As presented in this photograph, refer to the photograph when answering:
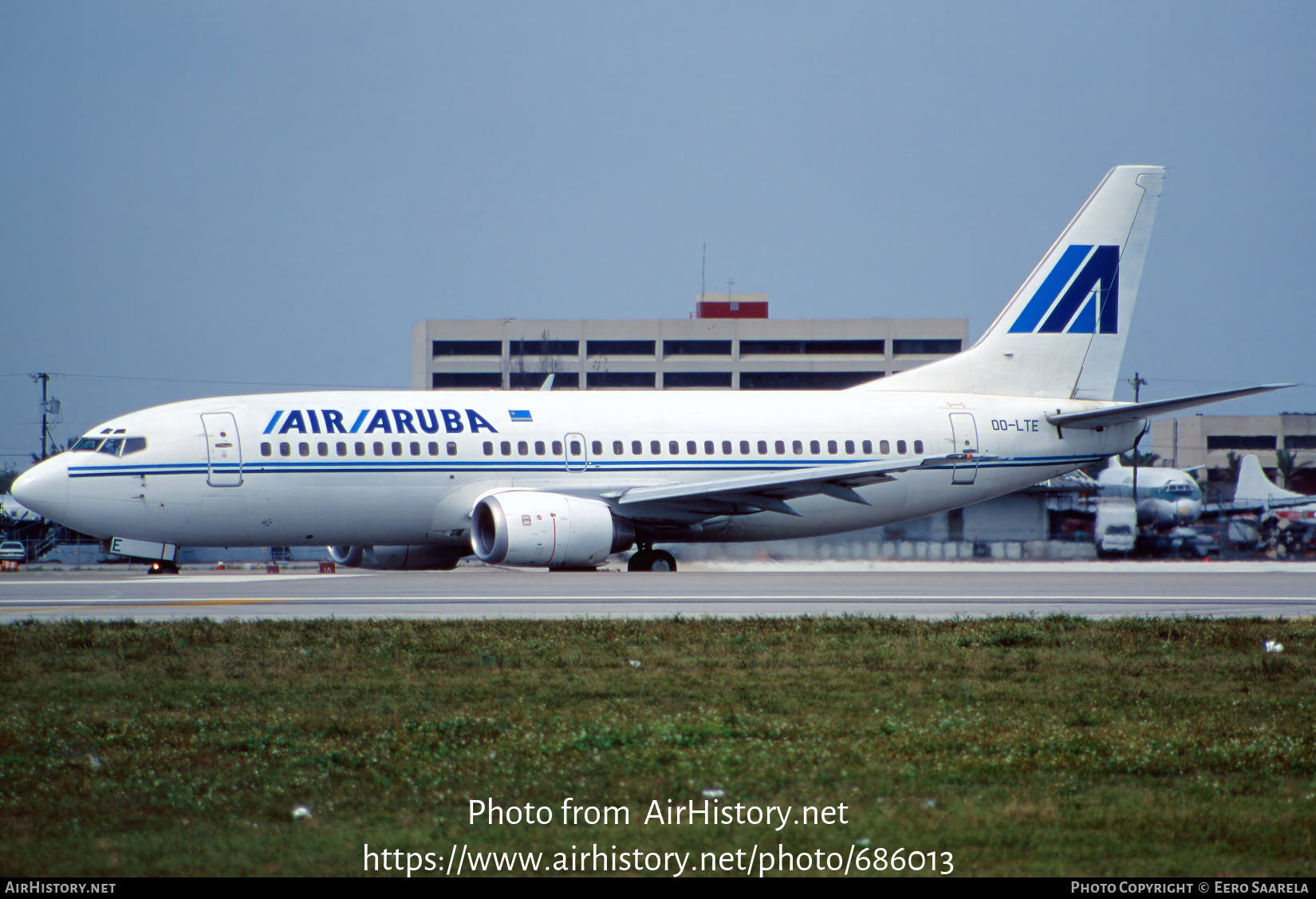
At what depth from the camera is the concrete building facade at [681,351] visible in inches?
4624

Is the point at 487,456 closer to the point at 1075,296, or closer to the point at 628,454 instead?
the point at 628,454

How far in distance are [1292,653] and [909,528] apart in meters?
19.2

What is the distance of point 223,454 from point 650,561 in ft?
28.8

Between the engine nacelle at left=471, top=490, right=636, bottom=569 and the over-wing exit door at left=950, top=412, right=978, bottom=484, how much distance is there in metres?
8.47

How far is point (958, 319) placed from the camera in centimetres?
11781

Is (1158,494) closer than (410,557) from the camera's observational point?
No

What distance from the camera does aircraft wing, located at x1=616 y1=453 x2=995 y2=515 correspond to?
2531cm

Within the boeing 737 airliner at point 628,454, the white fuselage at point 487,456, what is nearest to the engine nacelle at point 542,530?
the boeing 737 airliner at point 628,454

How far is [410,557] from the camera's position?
28.7m

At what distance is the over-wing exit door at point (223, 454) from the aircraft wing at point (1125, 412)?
17.5 m

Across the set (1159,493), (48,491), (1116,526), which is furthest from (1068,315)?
(48,491)

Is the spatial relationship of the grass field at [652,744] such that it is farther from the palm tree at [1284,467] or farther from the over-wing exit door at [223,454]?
the palm tree at [1284,467]

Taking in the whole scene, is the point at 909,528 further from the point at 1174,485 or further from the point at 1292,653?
the point at 1174,485

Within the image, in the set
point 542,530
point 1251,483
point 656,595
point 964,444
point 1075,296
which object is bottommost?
point 1251,483
